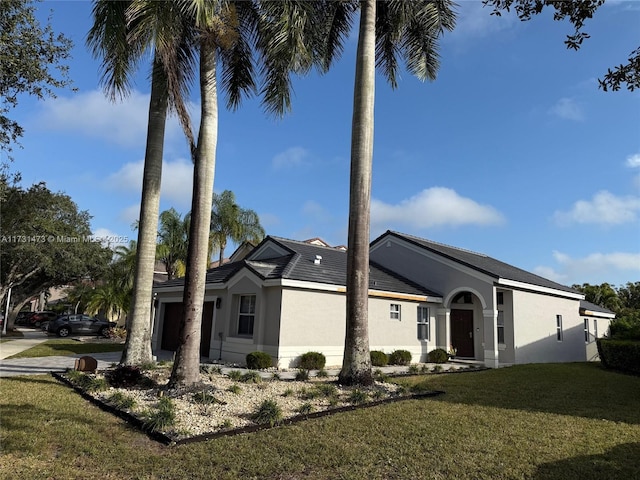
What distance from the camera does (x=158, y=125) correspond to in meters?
12.2

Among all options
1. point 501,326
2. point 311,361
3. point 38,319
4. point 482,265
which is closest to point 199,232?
point 311,361

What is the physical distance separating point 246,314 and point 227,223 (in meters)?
20.0

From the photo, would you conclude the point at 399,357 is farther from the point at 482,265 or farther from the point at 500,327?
the point at 482,265

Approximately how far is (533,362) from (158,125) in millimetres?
17766

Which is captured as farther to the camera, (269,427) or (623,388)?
(623,388)

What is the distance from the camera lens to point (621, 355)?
17.1m

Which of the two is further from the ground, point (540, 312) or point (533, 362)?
point (540, 312)

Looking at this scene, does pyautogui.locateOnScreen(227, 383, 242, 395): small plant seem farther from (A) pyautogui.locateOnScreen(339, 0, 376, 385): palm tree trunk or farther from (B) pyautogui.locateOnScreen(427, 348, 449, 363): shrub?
(B) pyautogui.locateOnScreen(427, 348, 449, 363): shrub

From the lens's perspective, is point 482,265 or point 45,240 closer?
point 482,265

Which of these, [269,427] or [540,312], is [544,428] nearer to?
[269,427]

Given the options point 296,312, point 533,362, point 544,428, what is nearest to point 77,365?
point 296,312

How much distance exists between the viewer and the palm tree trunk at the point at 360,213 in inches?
402

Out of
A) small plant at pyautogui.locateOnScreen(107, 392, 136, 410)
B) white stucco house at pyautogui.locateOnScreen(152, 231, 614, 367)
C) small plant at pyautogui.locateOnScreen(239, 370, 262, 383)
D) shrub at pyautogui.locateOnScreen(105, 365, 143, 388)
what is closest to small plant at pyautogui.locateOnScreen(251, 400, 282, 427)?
small plant at pyautogui.locateOnScreen(107, 392, 136, 410)

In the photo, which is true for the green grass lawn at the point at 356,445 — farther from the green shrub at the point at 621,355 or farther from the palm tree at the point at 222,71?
the green shrub at the point at 621,355
